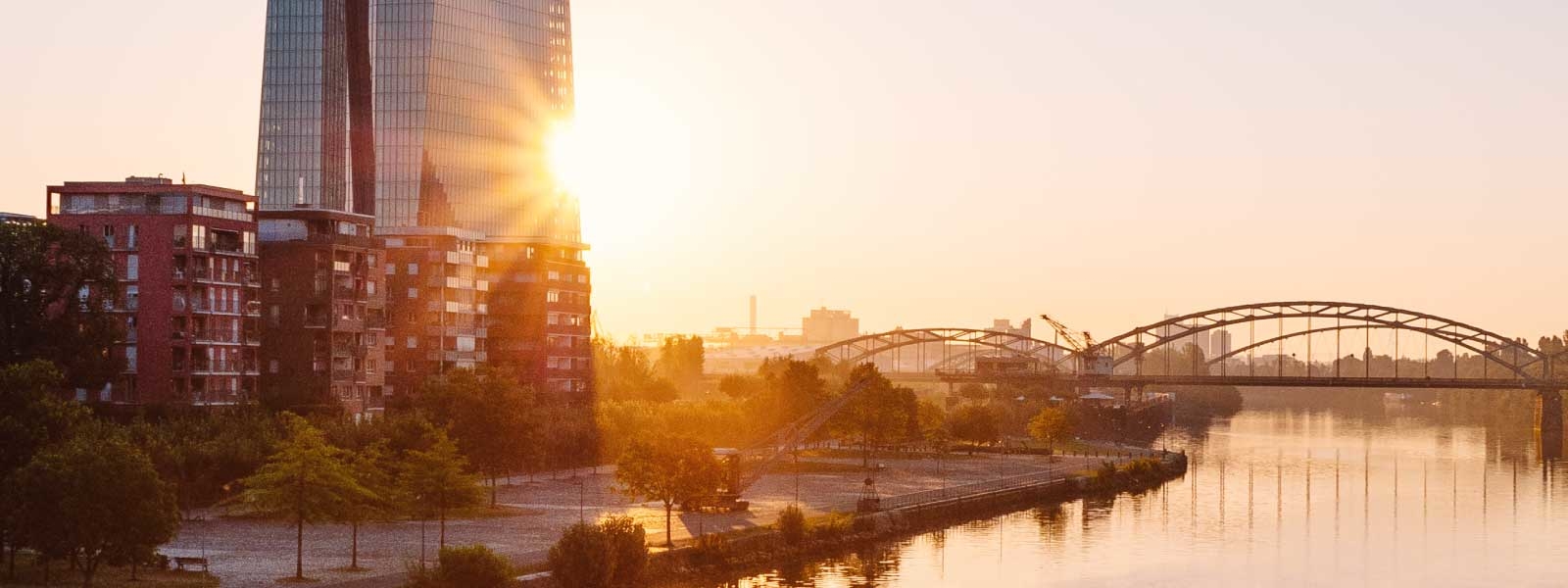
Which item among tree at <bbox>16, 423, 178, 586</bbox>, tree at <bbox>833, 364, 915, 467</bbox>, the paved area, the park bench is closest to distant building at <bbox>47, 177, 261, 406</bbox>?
the paved area

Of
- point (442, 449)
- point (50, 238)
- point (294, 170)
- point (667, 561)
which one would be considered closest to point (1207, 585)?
point (667, 561)

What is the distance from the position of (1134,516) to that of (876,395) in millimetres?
34725

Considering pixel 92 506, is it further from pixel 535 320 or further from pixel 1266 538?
pixel 535 320

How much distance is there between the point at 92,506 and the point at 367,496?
Result: 44.9 feet

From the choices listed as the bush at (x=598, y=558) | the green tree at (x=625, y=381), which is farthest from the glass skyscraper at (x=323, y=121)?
the bush at (x=598, y=558)

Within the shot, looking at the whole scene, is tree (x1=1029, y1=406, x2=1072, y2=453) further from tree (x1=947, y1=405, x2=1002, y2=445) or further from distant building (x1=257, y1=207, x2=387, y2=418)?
distant building (x1=257, y1=207, x2=387, y2=418)

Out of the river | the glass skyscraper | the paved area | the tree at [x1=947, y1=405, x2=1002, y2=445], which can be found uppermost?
the glass skyscraper

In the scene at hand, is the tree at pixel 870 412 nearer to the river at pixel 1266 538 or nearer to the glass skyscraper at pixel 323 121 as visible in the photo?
the river at pixel 1266 538

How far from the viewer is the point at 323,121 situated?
7613 inches

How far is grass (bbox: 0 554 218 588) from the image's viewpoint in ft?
181

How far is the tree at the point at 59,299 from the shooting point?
8644 cm

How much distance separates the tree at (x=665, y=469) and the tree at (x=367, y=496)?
10.3 meters

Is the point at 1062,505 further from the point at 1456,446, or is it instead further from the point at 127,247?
the point at 1456,446

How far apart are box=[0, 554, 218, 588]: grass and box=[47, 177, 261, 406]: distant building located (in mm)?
42996
